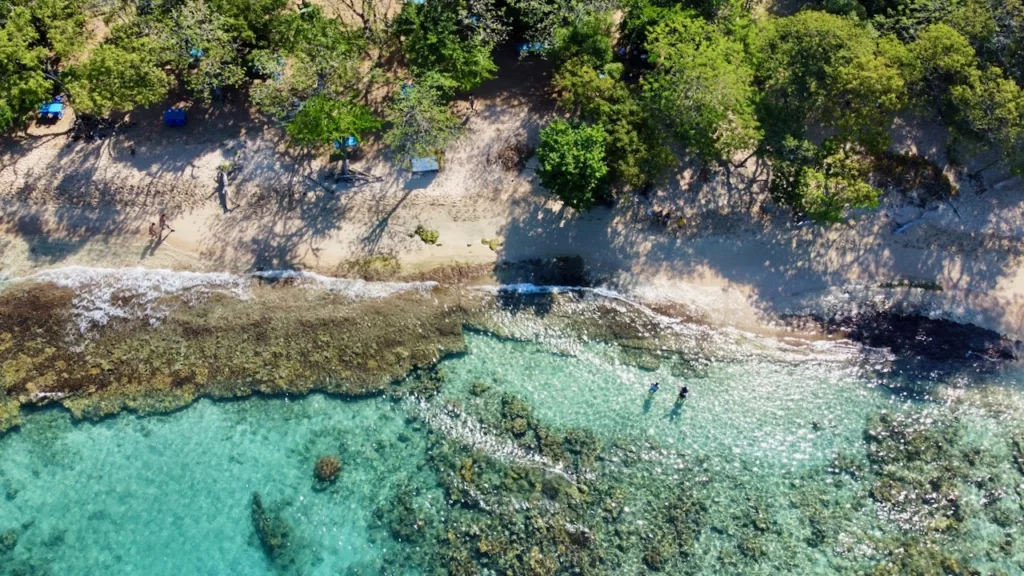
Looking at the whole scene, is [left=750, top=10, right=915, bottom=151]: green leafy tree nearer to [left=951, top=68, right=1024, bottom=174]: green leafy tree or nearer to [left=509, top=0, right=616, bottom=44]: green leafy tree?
[left=951, top=68, right=1024, bottom=174]: green leafy tree

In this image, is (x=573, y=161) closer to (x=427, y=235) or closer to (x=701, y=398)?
(x=427, y=235)

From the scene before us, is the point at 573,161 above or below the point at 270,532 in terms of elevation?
above

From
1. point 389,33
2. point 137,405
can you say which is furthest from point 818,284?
point 137,405

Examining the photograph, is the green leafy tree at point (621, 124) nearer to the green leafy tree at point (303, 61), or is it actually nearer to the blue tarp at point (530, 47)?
the blue tarp at point (530, 47)

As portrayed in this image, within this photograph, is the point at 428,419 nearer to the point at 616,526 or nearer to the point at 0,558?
the point at 616,526

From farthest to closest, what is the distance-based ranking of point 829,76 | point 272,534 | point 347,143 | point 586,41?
point 347,143, point 586,41, point 829,76, point 272,534

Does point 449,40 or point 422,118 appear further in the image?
point 449,40

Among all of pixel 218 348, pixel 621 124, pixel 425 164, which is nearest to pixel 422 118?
pixel 425 164
